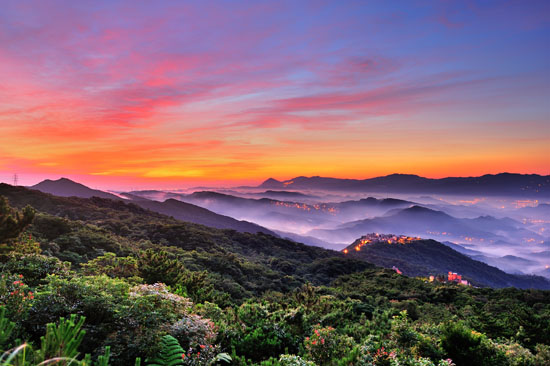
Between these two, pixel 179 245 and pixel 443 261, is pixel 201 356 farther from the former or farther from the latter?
pixel 443 261

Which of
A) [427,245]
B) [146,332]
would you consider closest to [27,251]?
[146,332]

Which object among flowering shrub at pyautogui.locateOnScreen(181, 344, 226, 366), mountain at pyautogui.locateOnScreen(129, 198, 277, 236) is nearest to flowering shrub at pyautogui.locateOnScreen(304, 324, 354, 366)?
flowering shrub at pyautogui.locateOnScreen(181, 344, 226, 366)

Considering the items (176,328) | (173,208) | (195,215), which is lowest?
(195,215)

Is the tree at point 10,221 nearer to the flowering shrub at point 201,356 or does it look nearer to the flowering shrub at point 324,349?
the flowering shrub at point 201,356

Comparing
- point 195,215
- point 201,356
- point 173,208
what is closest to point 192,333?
point 201,356

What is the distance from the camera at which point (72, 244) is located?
18.6 m

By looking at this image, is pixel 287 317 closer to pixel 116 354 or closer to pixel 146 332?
pixel 146 332

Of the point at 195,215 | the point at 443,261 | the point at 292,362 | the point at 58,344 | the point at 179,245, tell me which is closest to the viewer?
the point at 58,344

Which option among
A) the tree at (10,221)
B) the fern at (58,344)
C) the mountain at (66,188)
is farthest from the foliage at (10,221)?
the mountain at (66,188)

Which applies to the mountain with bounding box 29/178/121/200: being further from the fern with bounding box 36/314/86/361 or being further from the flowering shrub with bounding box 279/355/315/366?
the fern with bounding box 36/314/86/361

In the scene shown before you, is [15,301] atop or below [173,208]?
atop

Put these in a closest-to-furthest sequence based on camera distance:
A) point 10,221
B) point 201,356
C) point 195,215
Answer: point 201,356, point 10,221, point 195,215

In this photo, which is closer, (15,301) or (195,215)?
(15,301)

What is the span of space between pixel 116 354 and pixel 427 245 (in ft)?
433
